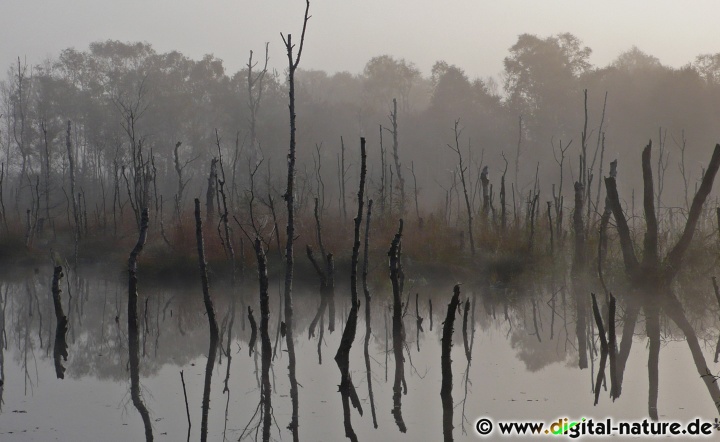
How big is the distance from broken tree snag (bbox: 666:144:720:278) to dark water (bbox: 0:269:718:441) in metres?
1.28

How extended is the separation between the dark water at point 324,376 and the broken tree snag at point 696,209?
1.28 metres

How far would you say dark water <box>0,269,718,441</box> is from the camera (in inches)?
285

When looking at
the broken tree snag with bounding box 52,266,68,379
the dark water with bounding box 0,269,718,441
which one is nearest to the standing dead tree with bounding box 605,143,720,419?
the dark water with bounding box 0,269,718,441

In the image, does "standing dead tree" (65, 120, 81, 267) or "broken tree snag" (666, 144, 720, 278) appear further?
"standing dead tree" (65, 120, 81, 267)

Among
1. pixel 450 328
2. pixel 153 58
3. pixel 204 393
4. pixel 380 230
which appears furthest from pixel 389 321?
pixel 153 58

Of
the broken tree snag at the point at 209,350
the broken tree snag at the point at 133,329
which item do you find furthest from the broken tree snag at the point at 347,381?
the broken tree snag at the point at 133,329

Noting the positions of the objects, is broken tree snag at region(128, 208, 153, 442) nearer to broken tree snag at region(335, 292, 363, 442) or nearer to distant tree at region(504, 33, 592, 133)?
broken tree snag at region(335, 292, 363, 442)

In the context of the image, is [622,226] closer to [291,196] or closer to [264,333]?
[291,196]

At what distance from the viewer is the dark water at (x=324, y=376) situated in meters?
7.24

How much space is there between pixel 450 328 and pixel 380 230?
13.7m

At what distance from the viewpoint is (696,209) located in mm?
12883

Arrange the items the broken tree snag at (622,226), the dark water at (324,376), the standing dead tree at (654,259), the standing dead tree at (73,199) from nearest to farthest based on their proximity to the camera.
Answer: the dark water at (324,376) < the standing dead tree at (654,259) < the broken tree snag at (622,226) < the standing dead tree at (73,199)

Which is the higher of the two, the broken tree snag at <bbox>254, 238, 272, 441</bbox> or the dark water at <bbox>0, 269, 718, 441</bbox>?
the broken tree snag at <bbox>254, 238, 272, 441</bbox>

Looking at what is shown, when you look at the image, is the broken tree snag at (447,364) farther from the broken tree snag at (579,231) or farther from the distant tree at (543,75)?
the distant tree at (543,75)
